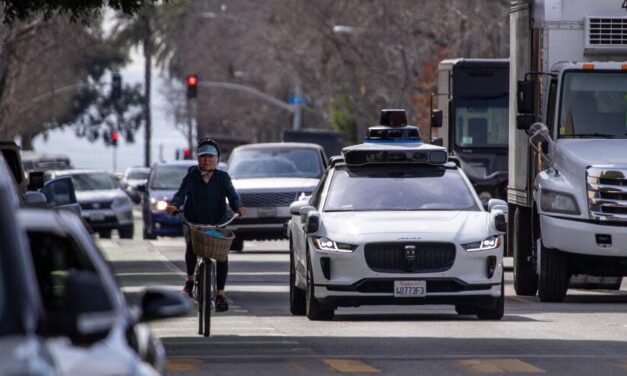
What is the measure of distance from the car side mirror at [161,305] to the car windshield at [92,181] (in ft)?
129

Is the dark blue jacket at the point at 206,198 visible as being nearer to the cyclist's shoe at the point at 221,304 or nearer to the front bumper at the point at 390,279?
the cyclist's shoe at the point at 221,304

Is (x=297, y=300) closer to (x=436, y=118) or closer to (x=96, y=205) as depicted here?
(x=436, y=118)

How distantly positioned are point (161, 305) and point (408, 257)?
409 inches

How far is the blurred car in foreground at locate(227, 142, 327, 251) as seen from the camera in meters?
34.5

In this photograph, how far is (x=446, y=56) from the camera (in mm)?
62812

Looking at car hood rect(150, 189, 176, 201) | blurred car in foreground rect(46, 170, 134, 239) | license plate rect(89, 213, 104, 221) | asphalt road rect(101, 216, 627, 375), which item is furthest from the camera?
blurred car in foreground rect(46, 170, 134, 239)

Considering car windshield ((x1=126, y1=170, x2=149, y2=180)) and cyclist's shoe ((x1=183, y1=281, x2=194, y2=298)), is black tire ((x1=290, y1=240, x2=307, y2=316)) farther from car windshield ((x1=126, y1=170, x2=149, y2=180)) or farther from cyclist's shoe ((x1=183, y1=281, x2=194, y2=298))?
car windshield ((x1=126, y1=170, x2=149, y2=180))

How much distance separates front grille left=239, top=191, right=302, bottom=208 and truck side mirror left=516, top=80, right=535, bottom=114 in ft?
38.3

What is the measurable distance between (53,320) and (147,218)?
37.8 metres

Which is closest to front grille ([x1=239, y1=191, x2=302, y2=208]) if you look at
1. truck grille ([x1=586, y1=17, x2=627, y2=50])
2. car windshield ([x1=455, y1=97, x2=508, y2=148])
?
car windshield ([x1=455, y1=97, x2=508, y2=148])

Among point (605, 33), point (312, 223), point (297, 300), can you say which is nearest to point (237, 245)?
point (605, 33)

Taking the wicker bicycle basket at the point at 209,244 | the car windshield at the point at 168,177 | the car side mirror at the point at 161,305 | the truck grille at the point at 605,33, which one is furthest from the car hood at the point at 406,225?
the car windshield at the point at 168,177

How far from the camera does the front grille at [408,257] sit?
19.0 m

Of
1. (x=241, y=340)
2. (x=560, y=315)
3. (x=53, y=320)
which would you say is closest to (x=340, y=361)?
(x=241, y=340)
